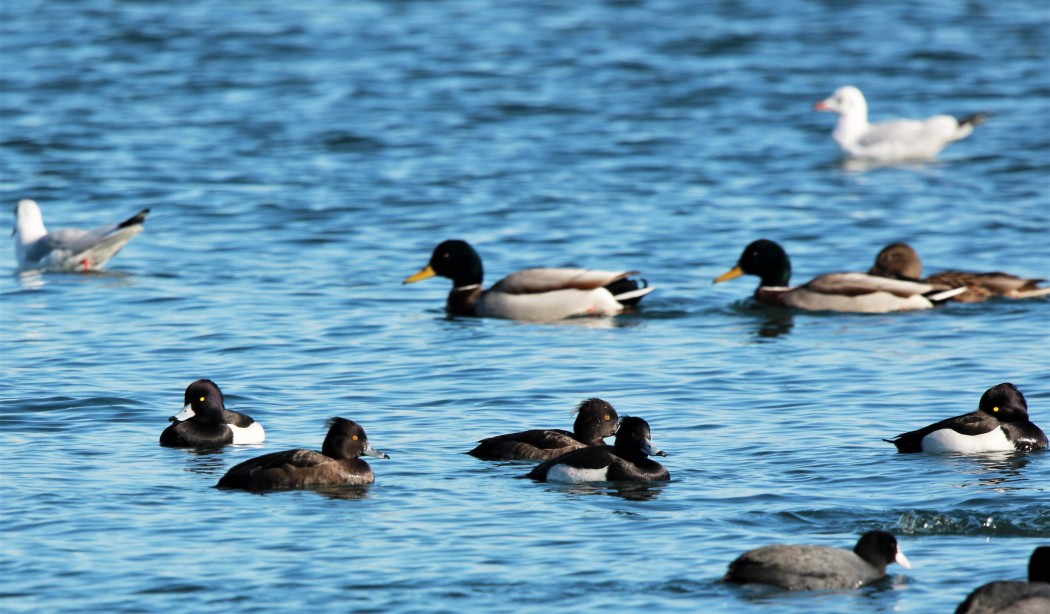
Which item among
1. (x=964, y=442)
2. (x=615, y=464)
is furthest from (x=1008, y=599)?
(x=964, y=442)

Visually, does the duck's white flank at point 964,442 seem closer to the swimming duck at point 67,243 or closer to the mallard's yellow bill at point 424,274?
the mallard's yellow bill at point 424,274

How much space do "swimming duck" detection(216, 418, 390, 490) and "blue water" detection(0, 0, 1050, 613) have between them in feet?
0.49

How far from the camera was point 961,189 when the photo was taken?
27297mm

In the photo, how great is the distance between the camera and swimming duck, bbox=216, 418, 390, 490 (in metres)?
11.8

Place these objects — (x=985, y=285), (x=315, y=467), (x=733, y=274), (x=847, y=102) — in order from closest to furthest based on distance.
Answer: (x=315, y=467)
(x=985, y=285)
(x=733, y=274)
(x=847, y=102)

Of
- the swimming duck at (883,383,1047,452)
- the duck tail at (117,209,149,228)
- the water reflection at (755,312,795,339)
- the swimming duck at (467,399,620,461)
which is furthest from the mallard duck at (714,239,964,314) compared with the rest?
the duck tail at (117,209,149,228)

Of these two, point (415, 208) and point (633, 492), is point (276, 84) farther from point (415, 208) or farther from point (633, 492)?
point (633, 492)

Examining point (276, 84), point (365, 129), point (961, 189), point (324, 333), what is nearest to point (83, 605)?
point (324, 333)

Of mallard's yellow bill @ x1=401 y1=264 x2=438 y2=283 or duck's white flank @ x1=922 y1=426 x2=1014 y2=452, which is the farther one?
mallard's yellow bill @ x1=401 y1=264 x2=438 y2=283

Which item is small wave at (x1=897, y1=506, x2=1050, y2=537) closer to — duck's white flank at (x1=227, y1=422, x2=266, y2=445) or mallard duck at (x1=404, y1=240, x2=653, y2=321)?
duck's white flank at (x1=227, y1=422, x2=266, y2=445)

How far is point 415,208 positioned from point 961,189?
8.56 m

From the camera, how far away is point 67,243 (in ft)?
Answer: 71.3

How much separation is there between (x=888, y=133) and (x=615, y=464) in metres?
18.8

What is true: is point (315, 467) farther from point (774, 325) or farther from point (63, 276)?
point (63, 276)
